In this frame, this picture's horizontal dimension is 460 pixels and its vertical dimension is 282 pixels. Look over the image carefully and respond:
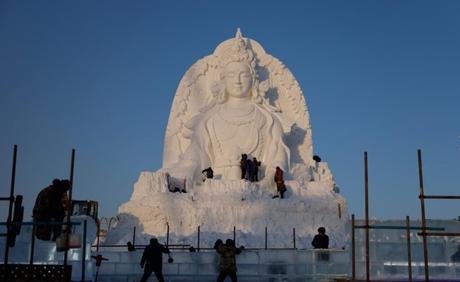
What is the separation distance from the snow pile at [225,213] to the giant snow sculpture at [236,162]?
0.03 meters

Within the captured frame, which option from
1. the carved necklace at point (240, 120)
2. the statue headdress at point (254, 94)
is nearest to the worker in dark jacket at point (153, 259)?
the carved necklace at point (240, 120)

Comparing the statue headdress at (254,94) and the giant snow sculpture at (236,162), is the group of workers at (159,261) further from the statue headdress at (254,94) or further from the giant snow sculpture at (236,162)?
the statue headdress at (254,94)

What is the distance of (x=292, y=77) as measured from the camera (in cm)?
2273

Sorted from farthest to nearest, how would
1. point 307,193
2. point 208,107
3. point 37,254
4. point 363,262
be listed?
point 208,107
point 307,193
point 363,262
point 37,254

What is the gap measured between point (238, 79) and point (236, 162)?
9.29 ft

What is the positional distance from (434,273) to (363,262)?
0.98 m

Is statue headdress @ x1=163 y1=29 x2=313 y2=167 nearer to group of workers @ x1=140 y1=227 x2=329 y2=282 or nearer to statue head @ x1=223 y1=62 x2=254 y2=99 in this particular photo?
statue head @ x1=223 y1=62 x2=254 y2=99

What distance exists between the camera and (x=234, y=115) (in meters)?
21.4

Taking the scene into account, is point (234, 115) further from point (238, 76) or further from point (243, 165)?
point (243, 165)

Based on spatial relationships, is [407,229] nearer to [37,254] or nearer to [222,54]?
[37,254]

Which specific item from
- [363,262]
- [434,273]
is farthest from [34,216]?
[434,273]

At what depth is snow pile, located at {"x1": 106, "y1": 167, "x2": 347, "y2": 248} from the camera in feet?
58.6

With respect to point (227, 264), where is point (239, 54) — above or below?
above

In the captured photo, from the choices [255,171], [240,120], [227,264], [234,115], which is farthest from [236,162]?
[227,264]
